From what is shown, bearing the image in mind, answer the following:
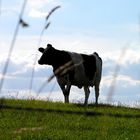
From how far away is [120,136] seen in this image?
1237 cm

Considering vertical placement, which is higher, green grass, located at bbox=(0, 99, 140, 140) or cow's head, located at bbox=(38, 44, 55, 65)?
cow's head, located at bbox=(38, 44, 55, 65)

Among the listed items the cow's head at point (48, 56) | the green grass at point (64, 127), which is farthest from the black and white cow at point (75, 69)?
the green grass at point (64, 127)

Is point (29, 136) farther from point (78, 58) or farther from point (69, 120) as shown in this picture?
point (78, 58)

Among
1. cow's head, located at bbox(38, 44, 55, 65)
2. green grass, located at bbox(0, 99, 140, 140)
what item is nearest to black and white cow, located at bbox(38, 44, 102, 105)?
cow's head, located at bbox(38, 44, 55, 65)

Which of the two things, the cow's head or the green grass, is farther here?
the cow's head

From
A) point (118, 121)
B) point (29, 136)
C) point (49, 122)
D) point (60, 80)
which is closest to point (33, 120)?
point (49, 122)

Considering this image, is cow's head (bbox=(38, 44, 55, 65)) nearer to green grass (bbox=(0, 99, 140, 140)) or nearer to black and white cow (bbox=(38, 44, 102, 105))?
black and white cow (bbox=(38, 44, 102, 105))

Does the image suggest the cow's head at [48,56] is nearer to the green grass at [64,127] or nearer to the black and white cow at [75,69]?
the black and white cow at [75,69]

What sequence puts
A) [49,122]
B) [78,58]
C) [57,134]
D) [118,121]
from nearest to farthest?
[57,134]
[49,122]
[118,121]
[78,58]

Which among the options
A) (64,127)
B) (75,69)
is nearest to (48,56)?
(75,69)

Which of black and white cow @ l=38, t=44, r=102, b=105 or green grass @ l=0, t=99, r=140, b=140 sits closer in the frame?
green grass @ l=0, t=99, r=140, b=140

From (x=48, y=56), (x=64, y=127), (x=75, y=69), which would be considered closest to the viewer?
(x=64, y=127)

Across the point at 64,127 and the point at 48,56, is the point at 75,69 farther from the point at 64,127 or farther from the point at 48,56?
the point at 64,127

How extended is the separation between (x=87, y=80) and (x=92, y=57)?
54.1 inches
